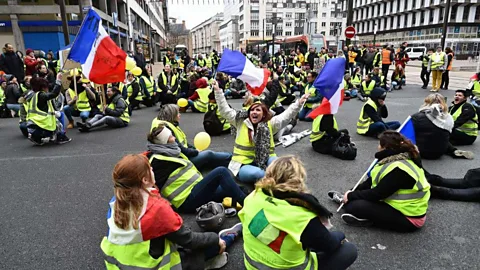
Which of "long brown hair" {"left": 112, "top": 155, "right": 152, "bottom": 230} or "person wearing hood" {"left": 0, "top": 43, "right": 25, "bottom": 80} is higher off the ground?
"person wearing hood" {"left": 0, "top": 43, "right": 25, "bottom": 80}

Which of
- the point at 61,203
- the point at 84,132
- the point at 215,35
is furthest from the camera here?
the point at 215,35

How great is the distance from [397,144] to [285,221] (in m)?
1.89

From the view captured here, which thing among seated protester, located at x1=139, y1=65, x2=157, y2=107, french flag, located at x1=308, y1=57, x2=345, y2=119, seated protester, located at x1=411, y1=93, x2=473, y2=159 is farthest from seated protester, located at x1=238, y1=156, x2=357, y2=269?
seated protester, located at x1=139, y1=65, x2=157, y2=107

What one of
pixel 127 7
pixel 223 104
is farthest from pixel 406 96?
pixel 127 7

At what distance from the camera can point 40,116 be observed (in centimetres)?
740

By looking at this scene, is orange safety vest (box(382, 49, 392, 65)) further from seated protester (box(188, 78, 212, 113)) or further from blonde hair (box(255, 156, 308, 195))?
blonde hair (box(255, 156, 308, 195))

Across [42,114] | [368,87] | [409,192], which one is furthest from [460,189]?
[368,87]

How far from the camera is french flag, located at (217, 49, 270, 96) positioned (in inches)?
239

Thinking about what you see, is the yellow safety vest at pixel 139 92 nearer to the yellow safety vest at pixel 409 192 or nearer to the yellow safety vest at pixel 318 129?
the yellow safety vest at pixel 318 129

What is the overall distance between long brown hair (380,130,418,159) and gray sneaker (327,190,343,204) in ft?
3.51

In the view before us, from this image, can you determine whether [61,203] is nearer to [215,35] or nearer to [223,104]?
[223,104]

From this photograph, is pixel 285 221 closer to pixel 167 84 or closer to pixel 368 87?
pixel 167 84

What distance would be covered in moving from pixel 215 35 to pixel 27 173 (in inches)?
5822

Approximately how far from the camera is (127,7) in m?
41.1
